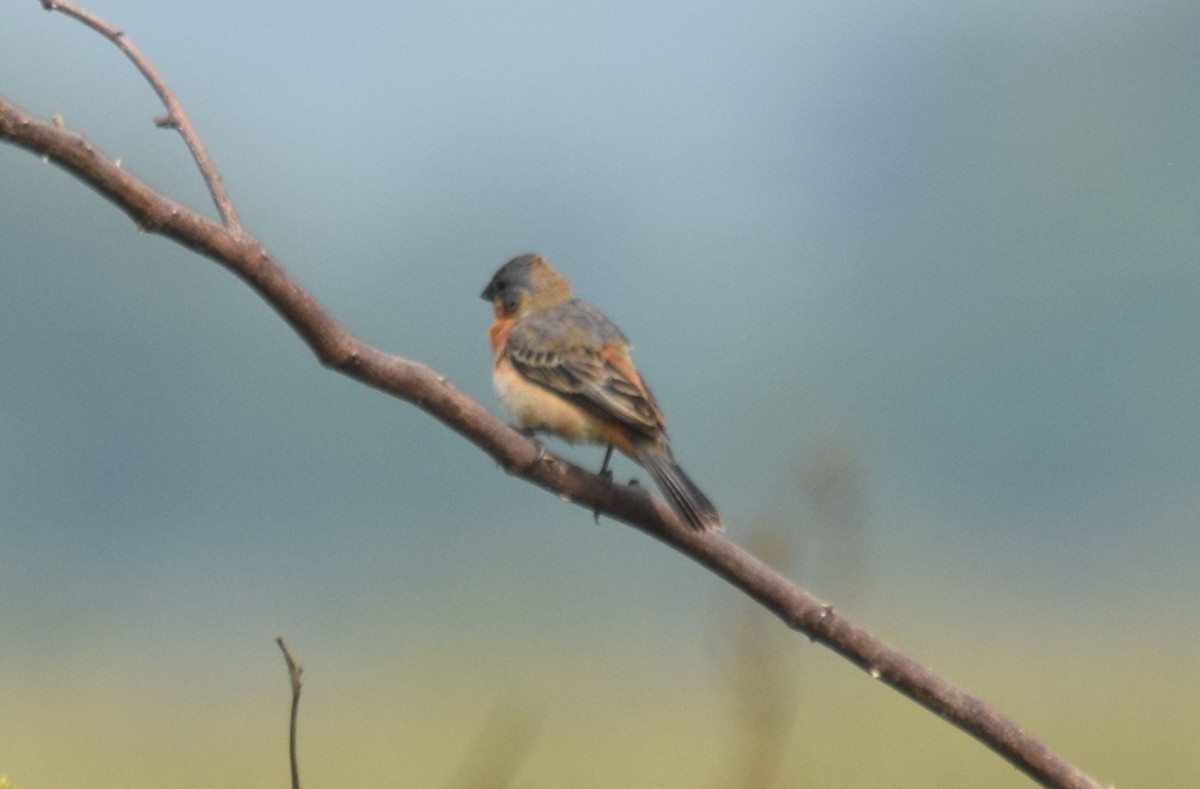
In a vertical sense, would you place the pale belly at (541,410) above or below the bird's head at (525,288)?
below

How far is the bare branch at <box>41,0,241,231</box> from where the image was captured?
44.8 inches

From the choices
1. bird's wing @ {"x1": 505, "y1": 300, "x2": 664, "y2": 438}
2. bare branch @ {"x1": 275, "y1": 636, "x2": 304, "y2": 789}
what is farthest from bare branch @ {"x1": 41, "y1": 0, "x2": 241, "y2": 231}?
bird's wing @ {"x1": 505, "y1": 300, "x2": 664, "y2": 438}

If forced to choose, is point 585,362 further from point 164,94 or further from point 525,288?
point 164,94

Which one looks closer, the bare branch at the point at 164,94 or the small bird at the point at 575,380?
the bare branch at the point at 164,94

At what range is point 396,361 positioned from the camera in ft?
3.67

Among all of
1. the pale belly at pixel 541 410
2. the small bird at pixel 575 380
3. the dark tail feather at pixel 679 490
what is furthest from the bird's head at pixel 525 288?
the dark tail feather at pixel 679 490

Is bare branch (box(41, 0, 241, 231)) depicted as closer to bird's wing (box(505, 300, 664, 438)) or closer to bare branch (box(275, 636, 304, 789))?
bare branch (box(275, 636, 304, 789))

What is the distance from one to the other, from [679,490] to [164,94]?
0.88m

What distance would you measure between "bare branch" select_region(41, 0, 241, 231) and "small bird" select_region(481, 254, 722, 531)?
2.91 feet

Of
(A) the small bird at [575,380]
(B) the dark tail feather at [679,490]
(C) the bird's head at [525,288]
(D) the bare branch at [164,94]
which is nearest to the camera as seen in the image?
(D) the bare branch at [164,94]

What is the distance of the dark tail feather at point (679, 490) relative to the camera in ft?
5.11

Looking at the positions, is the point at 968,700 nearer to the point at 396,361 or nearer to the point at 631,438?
the point at 396,361

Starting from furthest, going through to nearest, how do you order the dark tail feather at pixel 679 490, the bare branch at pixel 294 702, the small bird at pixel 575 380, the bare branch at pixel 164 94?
the small bird at pixel 575 380
the dark tail feather at pixel 679 490
the bare branch at pixel 164 94
the bare branch at pixel 294 702

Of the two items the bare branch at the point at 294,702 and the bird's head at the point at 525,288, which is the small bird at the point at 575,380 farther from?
the bare branch at the point at 294,702
